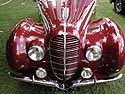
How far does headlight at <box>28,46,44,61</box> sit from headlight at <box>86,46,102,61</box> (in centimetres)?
58

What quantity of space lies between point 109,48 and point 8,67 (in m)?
1.92

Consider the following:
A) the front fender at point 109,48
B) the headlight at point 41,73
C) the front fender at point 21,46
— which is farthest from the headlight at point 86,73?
the front fender at point 21,46

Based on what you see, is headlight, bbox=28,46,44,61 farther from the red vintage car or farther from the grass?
the red vintage car

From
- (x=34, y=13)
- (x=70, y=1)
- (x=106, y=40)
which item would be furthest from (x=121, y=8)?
(x=106, y=40)

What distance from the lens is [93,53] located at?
2.96 meters

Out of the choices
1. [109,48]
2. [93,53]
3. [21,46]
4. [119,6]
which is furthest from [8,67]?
[119,6]

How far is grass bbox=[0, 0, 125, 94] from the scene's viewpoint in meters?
3.48

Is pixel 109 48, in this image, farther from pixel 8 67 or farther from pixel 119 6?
pixel 119 6

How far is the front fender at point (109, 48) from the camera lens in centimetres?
300

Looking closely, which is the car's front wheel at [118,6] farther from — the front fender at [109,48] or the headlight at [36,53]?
the headlight at [36,53]

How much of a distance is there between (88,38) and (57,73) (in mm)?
610

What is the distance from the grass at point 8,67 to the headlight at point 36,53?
691 mm

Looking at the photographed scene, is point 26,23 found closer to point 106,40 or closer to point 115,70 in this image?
point 106,40

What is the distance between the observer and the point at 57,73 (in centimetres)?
305
